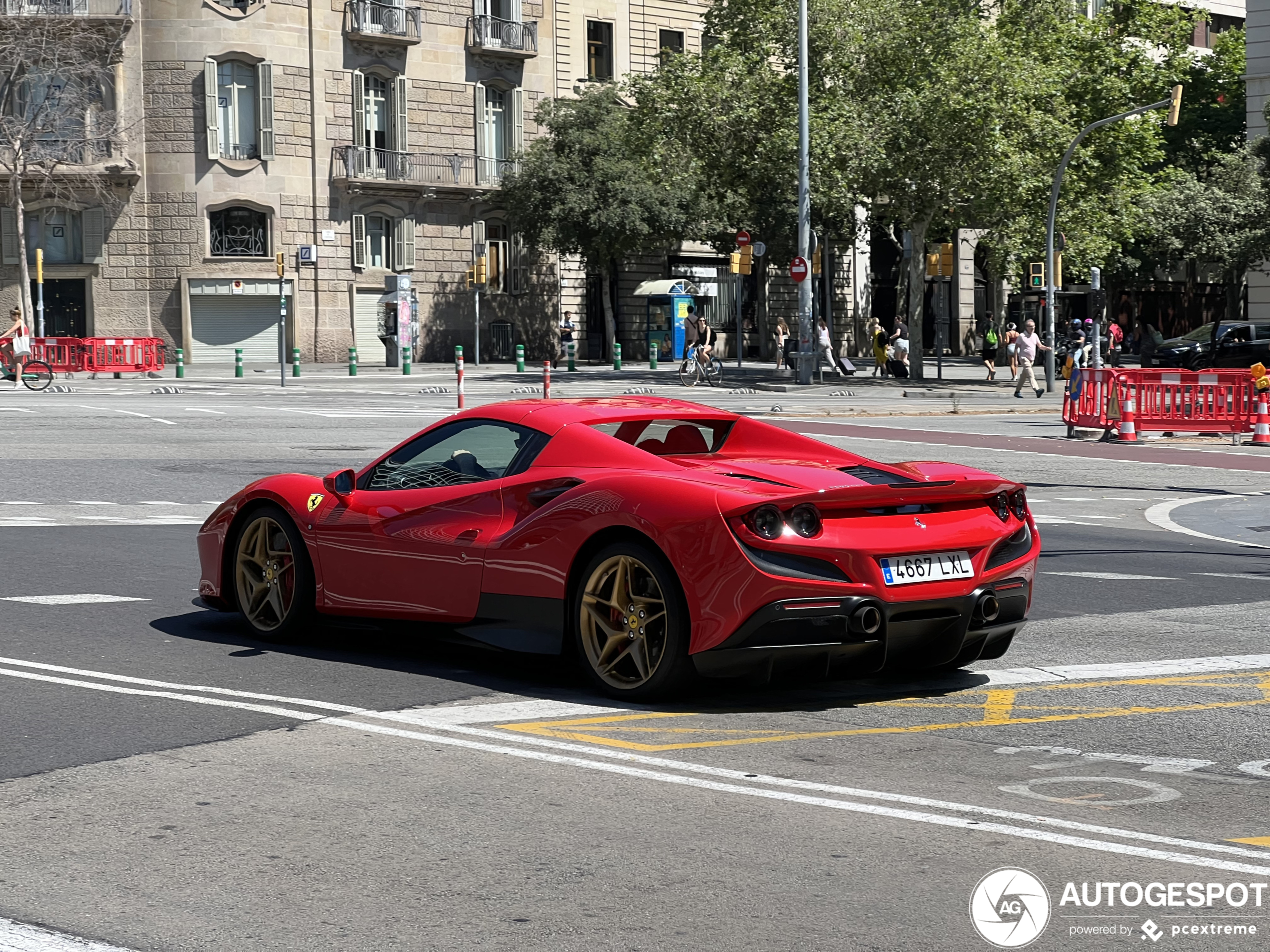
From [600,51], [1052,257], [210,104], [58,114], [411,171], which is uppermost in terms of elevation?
[600,51]

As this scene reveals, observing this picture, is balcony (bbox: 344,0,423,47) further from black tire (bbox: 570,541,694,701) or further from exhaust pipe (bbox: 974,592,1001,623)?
exhaust pipe (bbox: 974,592,1001,623)

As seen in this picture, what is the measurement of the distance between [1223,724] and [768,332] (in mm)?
59059

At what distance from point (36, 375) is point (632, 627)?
32.6 metres

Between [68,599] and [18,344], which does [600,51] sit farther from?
[68,599]

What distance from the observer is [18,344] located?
36594 mm

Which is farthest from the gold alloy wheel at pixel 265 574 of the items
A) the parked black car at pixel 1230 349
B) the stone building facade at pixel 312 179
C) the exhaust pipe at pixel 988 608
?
the stone building facade at pixel 312 179

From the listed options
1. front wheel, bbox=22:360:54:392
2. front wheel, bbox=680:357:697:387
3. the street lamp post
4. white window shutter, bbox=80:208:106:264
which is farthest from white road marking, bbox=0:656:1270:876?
white window shutter, bbox=80:208:106:264

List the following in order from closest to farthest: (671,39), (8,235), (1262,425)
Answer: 1. (1262,425)
2. (8,235)
3. (671,39)

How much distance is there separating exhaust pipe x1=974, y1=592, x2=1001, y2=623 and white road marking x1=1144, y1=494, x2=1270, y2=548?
24.7 ft

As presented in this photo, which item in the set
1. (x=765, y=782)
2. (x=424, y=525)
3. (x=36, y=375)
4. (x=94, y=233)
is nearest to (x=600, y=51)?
(x=94, y=233)

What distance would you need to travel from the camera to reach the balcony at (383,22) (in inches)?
2157

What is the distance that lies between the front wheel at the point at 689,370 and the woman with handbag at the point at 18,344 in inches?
599

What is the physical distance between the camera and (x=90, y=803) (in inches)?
215

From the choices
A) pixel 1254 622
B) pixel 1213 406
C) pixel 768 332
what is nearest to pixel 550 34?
pixel 768 332
